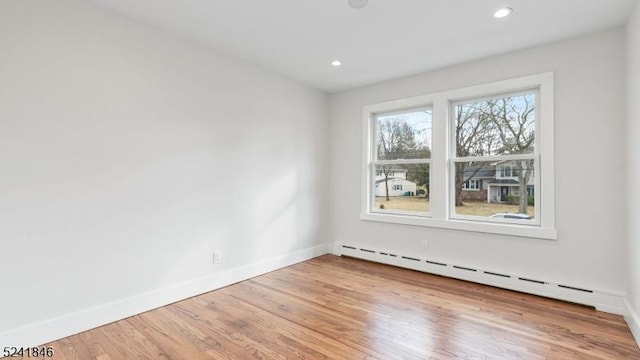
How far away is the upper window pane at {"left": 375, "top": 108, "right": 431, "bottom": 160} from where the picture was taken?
13.4 feet

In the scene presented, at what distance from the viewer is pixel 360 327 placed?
2.44 meters

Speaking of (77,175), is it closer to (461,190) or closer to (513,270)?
(461,190)

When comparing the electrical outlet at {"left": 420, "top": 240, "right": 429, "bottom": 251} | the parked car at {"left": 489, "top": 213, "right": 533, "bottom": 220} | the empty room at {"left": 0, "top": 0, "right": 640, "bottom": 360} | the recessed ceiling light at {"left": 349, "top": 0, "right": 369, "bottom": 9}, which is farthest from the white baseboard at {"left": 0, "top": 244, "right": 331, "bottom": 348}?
the recessed ceiling light at {"left": 349, "top": 0, "right": 369, "bottom": 9}

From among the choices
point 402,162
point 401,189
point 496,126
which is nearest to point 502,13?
point 496,126

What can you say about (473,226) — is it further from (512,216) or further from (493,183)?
(493,183)

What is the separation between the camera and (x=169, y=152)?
9.51ft

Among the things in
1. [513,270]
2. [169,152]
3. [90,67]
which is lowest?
[513,270]

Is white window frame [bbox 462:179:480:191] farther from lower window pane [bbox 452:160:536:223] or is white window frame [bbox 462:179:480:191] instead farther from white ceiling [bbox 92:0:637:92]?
white ceiling [bbox 92:0:637:92]

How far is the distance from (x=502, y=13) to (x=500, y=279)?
2630mm

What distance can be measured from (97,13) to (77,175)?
1.31 m

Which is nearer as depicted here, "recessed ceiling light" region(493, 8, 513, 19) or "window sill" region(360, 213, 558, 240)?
"recessed ceiling light" region(493, 8, 513, 19)

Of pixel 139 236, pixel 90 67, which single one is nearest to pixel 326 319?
pixel 139 236

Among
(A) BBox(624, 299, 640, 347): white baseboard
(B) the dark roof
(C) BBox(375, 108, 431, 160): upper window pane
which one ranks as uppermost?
(C) BBox(375, 108, 431, 160): upper window pane

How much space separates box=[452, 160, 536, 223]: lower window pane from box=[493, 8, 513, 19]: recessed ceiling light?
1.57 meters
